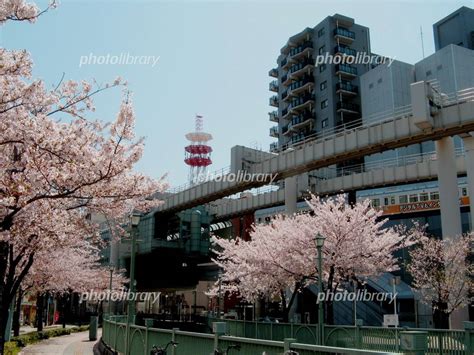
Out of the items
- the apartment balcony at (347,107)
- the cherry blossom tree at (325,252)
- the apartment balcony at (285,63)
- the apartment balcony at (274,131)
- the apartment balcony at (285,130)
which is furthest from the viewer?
the apartment balcony at (274,131)

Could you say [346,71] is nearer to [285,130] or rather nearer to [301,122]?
[301,122]

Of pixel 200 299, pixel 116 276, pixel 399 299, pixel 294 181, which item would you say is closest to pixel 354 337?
pixel 294 181

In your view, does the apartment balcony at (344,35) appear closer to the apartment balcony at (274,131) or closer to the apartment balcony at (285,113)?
the apartment balcony at (285,113)

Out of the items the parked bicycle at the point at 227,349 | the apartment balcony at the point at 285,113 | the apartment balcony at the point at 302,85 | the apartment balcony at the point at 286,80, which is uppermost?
the apartment balcony at the point at 286,80

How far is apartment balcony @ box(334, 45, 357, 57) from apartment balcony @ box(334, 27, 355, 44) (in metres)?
1.00

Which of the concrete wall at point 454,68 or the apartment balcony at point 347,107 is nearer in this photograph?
the concrete wall at point 454,68

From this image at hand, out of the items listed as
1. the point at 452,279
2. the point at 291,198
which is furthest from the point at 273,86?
the point at 452,279

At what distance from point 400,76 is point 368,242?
50.7 metres

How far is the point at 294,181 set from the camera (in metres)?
41.8

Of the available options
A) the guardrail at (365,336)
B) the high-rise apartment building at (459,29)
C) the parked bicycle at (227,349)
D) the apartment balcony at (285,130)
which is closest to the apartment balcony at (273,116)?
the apartment balcony at (285,130)

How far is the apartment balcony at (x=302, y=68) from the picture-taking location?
77.7 metres

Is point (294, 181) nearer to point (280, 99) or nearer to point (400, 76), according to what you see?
point (400, 76)

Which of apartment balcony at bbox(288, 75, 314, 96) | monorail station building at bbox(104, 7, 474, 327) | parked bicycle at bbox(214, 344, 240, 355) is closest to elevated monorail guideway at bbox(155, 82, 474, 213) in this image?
monorail station building at bbox(104, 7, 474, 327)

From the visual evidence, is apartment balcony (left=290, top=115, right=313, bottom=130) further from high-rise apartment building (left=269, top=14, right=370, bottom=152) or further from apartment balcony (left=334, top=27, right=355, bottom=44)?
apartment balcony (left=334, top=27, right=355, bottom=44)
